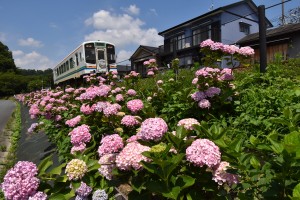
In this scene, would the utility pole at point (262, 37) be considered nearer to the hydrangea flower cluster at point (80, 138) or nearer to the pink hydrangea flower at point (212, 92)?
the pink hydrangea flower at point (212, 92)

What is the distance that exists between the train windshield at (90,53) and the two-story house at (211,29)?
256 inches

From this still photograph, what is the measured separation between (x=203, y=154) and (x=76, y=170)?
32.3 inches

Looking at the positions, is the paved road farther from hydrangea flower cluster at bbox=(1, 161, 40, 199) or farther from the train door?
hydrangea flower cluster at bbox=(1, 161, 40, 199)

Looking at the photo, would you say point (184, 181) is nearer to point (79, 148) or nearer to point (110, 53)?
point (79, 148)

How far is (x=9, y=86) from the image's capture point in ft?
163

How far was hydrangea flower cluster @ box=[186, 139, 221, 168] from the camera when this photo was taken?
1354 mm

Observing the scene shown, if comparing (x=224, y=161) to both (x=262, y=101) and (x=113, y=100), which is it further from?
(x=113, y=100)

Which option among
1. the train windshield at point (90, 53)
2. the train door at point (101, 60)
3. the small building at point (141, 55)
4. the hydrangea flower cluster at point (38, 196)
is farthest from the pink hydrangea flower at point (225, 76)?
the small building at point (141, 55)

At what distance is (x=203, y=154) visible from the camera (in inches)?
53.4

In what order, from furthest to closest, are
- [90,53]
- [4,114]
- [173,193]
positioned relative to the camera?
Result: [90,53]
[4,114]
[173,193]

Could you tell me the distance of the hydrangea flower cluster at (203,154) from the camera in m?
1.35

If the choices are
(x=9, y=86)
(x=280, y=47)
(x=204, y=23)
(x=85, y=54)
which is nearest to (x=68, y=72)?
(x=85, y=54)

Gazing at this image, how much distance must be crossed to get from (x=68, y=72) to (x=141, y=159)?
23106mm

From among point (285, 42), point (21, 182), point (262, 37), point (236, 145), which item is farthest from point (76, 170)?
point (285, 42)
